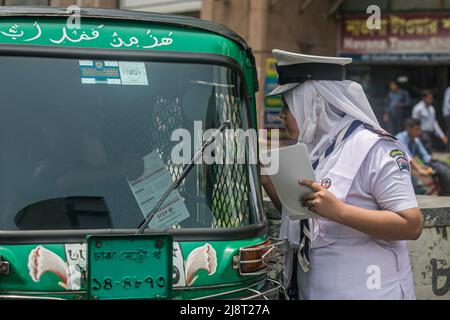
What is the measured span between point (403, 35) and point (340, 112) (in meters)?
13.7

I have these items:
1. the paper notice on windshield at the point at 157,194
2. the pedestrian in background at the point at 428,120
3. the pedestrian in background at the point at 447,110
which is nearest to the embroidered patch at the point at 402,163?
the paper notice on windshield at the point at 157,194

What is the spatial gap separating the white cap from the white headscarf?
29 mm

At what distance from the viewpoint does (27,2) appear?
640cm

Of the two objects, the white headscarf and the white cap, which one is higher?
the white cap

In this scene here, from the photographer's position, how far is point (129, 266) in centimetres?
300

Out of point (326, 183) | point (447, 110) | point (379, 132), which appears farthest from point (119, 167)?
point (447, 110)

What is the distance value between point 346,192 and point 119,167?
0.99 m

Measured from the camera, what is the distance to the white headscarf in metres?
3.21

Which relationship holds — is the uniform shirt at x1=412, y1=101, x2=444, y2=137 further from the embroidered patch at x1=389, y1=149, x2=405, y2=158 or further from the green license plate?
the green license plate

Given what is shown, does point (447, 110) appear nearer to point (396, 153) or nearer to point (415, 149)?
point (415, 149)

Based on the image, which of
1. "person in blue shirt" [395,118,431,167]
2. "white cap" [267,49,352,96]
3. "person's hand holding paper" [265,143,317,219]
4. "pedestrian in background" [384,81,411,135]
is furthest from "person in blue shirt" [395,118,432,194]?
"person's hand holding paper" [265,143,317,219]

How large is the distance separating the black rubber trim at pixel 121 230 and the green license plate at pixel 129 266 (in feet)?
0.41

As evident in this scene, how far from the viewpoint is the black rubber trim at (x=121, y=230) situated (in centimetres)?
305
